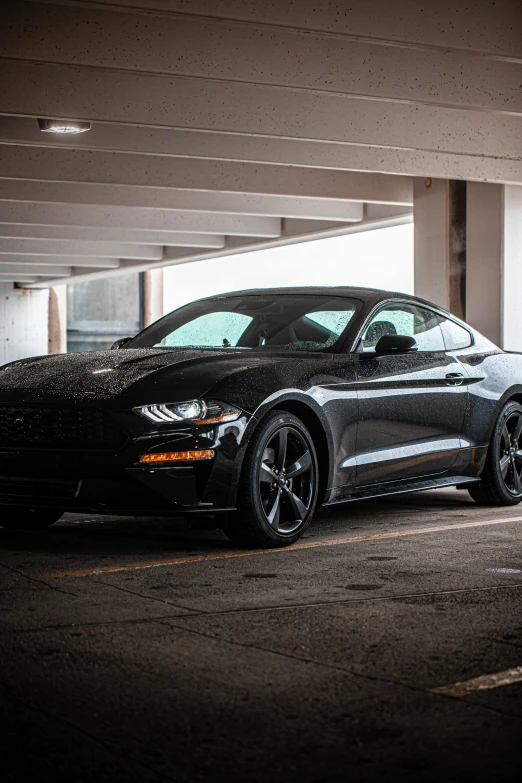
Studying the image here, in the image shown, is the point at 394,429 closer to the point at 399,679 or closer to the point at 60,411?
the point at 60,411

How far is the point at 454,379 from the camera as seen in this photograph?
7.36 m

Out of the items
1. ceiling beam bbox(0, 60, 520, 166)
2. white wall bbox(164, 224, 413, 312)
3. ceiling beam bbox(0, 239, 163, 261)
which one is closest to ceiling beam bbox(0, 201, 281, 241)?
ceiling beam bbox(0, 239, 163, 261)

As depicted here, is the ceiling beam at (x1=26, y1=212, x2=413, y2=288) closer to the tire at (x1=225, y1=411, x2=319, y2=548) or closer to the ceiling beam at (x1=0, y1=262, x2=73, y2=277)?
the ceiling beam at (x1=0, y1=262, x2=73, y2=277)

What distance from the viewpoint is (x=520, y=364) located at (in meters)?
8.26

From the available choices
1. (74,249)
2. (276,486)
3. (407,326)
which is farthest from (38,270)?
(276,486)

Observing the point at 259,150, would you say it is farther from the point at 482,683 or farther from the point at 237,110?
the point at 482,683

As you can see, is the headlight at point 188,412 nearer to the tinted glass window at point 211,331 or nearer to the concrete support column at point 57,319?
the tinted glass window at point 211,331

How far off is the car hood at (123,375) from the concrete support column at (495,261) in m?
8.62

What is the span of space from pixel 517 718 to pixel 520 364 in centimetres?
541

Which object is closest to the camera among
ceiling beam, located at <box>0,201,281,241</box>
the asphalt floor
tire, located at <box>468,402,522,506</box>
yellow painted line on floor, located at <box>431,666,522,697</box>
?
A: the asphalt floor

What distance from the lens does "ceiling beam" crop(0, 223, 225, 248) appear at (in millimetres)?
20516

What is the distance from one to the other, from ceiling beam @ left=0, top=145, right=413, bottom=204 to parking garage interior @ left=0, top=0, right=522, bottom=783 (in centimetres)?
3

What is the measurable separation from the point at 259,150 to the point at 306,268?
3348 centimetres

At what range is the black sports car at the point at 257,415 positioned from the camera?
561 cm
